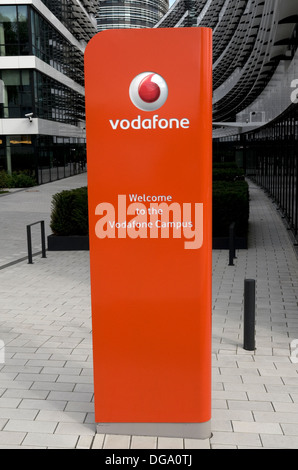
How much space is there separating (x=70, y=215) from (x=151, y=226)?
9.07 metres

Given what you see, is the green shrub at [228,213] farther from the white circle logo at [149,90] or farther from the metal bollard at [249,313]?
the white circle logo at [149,90]

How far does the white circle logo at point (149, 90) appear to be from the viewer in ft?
12.2

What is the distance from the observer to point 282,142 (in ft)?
57.9

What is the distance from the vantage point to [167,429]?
4242mm

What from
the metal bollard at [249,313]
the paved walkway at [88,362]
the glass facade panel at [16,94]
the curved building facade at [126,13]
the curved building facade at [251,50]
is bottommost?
the paved walkway at [88,362]

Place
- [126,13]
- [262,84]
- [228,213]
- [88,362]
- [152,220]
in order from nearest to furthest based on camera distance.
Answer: [152,220], [88,362], [228,213], [262,84], [126,13]

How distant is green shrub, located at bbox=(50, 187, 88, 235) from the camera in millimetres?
12680

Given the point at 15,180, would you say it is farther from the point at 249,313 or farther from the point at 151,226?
the point at 151,226

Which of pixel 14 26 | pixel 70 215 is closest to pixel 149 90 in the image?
pixel 70 215

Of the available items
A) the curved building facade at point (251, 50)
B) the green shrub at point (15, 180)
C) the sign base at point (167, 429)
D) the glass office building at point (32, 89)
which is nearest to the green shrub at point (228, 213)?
the curved building facade at point (251, 50)

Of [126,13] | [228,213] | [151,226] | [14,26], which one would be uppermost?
[126,13]

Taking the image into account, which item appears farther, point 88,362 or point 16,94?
point 16,94

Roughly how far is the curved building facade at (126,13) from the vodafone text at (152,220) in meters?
136

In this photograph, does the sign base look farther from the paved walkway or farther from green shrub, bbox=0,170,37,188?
green shrub, bbox=0,170,37,188
